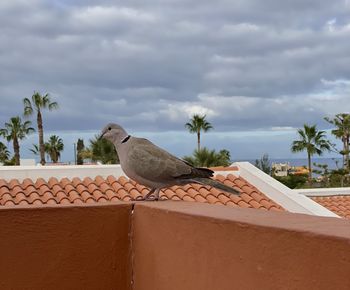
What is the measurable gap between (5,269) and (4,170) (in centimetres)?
836

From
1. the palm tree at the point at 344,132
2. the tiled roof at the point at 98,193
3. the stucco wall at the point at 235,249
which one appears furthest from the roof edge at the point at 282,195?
the palm tree at the point at 344,132

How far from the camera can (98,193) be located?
9680 mm

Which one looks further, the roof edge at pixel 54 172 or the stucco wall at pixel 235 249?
the roof edge at pixel 54 172

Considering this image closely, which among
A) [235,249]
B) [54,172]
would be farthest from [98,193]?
[235,249]

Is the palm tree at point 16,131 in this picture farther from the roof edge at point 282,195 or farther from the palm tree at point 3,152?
the roof edge at point 282,195

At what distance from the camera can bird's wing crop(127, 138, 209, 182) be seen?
11.3 ft

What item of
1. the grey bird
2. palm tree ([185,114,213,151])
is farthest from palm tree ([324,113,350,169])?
the grey bird

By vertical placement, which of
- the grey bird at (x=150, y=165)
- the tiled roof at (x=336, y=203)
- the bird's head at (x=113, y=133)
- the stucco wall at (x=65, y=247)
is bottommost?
the tiled roof at (x=336, y=203)

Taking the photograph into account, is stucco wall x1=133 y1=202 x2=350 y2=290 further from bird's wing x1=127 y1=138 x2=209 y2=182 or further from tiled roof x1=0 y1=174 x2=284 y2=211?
tiled roof x1=0 y1=174 x2=284 y2=211

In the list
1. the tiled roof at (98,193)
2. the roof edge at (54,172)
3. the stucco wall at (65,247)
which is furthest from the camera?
the roof edge at (54,172)

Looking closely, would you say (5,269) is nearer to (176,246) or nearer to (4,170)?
(176,246)

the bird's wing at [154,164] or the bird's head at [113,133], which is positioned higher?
the bird's head at [113,133]

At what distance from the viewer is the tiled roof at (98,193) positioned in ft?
30.6

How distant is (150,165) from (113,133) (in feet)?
1.12
